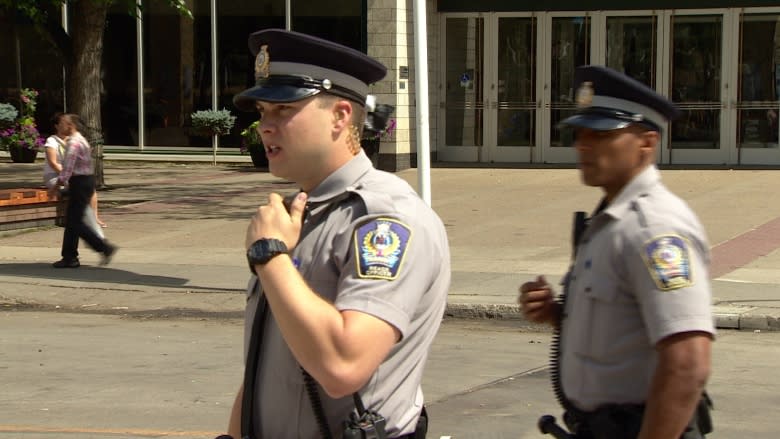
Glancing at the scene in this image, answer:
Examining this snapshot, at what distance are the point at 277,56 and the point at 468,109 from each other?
22.8 m

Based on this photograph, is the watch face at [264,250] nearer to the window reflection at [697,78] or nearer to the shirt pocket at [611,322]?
the shirt pocket at [611,322]

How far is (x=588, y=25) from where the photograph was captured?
2447 cm

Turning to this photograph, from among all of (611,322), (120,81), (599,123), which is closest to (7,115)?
(120,81)

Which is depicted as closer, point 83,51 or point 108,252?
point 108,252

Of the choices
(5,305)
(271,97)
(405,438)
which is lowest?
(5,305)

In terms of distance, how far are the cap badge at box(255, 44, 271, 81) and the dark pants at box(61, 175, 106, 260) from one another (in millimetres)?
10526

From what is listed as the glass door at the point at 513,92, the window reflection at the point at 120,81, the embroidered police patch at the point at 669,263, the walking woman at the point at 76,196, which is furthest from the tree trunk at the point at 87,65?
the embroidered police patch at the point at 669,263

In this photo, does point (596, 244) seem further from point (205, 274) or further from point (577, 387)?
point (205, 274)

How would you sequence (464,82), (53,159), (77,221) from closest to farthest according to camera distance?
(77,221) < (53,159) < (464,82)

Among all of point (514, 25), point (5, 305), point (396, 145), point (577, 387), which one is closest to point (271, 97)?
point (577, 387)

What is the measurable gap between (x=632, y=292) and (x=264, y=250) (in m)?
0.96

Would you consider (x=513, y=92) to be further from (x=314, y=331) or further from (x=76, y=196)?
(x=314, y=331)

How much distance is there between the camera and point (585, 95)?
331 cm

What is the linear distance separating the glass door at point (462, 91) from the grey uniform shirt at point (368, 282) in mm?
22760
